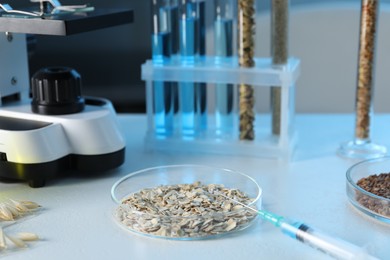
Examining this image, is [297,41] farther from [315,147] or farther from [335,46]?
[315,147]

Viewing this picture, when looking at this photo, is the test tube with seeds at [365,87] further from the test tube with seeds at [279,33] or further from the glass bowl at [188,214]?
the glass bowl at [188,214]

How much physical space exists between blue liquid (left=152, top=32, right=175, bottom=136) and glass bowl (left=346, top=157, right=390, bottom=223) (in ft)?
1.02

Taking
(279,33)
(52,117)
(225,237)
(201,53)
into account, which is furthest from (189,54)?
(225,237)

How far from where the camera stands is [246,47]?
949 mm

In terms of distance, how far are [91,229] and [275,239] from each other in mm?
198

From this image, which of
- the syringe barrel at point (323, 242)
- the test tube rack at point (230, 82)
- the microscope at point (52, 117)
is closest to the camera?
the syringe barrel at point (323, 242)

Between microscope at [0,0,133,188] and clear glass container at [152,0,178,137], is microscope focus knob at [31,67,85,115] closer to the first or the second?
microscope at [0,0,133,188]

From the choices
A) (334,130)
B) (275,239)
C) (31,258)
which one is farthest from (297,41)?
(31,258)

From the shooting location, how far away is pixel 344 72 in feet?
4.80

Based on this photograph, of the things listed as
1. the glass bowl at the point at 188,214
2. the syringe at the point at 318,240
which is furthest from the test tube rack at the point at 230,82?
the syringe at the point at 318,240

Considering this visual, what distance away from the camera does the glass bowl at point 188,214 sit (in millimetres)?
688

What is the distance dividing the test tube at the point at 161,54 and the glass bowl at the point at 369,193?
313 mm

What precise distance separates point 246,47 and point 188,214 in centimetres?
33

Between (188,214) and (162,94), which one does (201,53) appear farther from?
(188,214)
